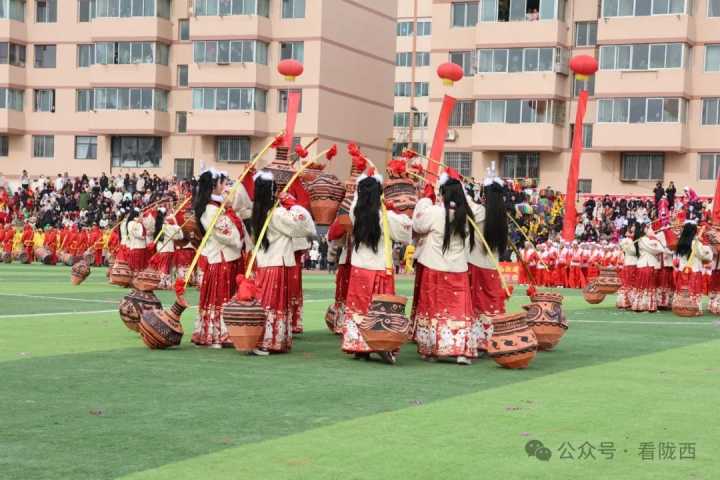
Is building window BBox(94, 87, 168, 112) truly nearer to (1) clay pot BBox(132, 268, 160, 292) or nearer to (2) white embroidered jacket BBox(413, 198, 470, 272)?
(1) clay pot BBox(132, 268, 160, 292)

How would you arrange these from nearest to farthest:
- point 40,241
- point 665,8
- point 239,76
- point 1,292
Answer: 1. point 1,292
2. point 40,241
3. point 665,8
4. point 239,76

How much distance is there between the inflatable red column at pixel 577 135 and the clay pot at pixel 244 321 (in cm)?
817

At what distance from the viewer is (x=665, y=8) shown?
4181 centimetres

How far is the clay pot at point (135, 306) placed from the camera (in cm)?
1278

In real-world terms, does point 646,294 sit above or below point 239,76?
below

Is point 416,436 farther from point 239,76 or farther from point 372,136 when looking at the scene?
point 372,136

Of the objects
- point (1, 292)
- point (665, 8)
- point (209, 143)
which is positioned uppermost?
point (665, 8)

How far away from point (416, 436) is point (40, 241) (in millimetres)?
30653

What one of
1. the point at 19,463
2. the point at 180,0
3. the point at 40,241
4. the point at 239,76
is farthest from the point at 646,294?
the point at 180,0

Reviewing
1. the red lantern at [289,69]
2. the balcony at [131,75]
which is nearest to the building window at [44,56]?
the balcony at [131,75]

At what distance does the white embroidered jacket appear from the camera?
1185cm

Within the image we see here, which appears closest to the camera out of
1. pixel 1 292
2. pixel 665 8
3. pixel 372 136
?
pixel 1 292

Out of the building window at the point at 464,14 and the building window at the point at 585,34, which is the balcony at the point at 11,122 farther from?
the building window at the point at 585,34

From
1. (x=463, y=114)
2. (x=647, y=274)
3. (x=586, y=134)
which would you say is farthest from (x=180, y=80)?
(x=647, y=274)
